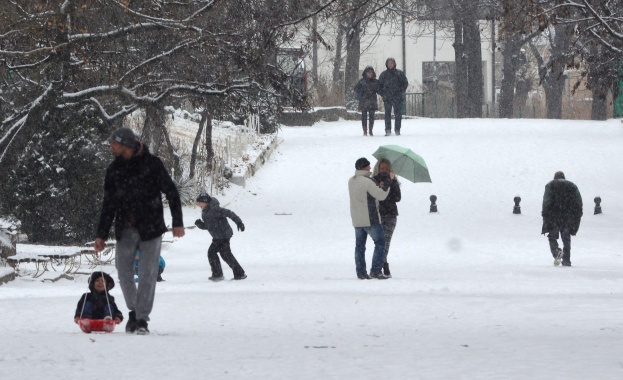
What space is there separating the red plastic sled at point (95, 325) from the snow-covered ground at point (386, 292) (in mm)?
130

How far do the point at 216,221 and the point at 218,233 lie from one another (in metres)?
0.17

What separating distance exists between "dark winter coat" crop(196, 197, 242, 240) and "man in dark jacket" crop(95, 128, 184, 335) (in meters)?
6.80

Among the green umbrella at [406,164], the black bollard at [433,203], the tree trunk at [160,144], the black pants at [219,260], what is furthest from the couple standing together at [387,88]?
the black pants at [219,260]

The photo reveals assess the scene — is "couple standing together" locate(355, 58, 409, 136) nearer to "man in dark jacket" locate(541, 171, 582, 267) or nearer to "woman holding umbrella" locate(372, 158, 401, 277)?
"man in dark jacket" locate(541, 171, 582, 267)

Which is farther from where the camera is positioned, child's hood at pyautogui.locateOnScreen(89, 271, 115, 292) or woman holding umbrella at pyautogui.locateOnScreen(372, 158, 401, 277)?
woman holding umbrella at pyautogui.locateOnScreen(372, 158, 401, 277)

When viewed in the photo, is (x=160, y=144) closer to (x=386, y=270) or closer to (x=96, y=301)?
(x=386, y=270)

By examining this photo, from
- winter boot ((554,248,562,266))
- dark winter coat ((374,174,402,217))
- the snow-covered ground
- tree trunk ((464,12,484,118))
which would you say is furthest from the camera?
tree trunk ((464,12,484,118))

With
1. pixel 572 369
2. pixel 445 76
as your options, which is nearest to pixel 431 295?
pixel 572 369

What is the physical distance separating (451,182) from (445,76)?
52.9m

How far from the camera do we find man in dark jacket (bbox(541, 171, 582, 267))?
18328 mm

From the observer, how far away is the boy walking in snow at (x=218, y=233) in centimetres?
1571

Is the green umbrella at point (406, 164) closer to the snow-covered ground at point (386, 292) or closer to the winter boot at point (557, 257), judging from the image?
the snow-covered ground at point (386, 292)

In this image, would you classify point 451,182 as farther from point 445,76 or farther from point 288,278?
point 445,76

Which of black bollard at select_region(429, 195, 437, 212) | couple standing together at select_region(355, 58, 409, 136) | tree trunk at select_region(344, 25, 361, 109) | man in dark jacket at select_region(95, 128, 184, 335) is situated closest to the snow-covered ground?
black bollard at select_region(429, 195, 437, 212)
